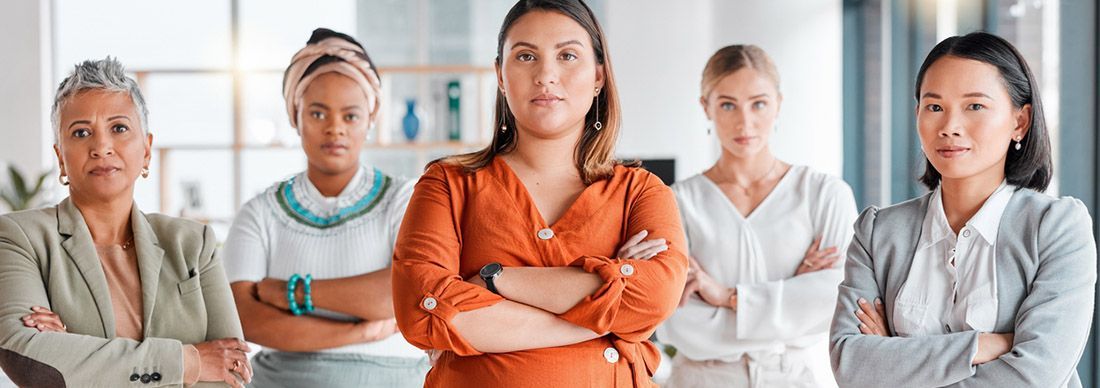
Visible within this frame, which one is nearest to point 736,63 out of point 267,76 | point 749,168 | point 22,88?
point 749,168

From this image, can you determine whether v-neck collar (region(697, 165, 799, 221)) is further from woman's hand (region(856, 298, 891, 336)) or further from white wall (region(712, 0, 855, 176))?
white wall (region(712, 0, 855, 176))

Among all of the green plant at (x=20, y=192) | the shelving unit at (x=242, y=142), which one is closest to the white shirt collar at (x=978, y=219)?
the shelving unit at (x=242, y=142)

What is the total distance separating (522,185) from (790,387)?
3.61 ft

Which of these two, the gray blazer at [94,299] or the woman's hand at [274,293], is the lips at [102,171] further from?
the woman's hand at [274,293]

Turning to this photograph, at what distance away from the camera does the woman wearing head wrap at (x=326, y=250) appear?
2666 mm

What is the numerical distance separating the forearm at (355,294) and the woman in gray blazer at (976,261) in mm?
1054

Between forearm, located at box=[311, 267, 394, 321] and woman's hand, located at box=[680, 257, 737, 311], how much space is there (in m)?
0.77

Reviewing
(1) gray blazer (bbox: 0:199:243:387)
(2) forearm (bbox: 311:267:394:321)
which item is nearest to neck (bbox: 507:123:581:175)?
(2) forearm (bbox: 311:267:394:321)

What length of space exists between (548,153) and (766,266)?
3.16ft

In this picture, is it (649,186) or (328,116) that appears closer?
(649,186)

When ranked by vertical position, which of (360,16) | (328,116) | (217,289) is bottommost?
(217,289)

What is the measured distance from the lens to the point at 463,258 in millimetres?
2119

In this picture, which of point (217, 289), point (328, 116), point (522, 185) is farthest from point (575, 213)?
point (328, 116)

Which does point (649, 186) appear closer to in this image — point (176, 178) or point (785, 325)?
point (785, 325)
